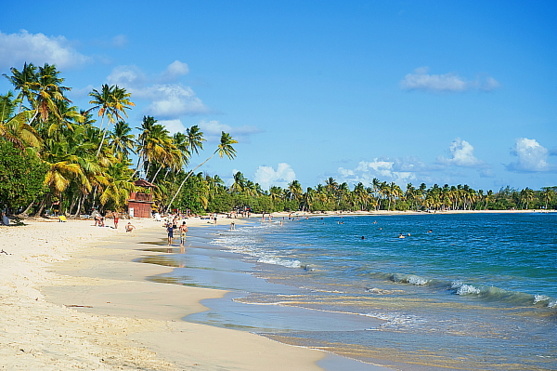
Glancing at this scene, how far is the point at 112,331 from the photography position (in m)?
7.82

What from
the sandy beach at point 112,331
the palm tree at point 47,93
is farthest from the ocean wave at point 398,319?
the palm tree at point 47,93

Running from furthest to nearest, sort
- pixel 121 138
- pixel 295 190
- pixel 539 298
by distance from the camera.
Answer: pixel 295 190 → pixel 121 138 → pixel 539 298

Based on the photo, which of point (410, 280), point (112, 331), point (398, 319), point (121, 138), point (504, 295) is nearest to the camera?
point (112, 331)

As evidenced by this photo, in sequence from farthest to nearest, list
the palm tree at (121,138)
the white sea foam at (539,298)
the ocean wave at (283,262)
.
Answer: the palm tree at (121,138), the ocean wave at (283,262), the white sea foam at (539,298)

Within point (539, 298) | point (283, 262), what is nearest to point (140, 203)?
point (283, 262)

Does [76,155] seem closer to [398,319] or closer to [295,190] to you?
[398,319]

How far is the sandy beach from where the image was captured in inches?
239

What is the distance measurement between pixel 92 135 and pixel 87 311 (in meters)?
45.0

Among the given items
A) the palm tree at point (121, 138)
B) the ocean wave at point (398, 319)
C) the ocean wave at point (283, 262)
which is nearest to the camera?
the ocean wave at point (398, 319)

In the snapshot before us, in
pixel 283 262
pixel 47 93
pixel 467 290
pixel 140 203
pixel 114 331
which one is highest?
pixel 47 93

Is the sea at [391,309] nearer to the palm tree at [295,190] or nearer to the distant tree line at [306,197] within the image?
the distant tree line at [306,197]

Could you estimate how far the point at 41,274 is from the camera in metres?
13.3

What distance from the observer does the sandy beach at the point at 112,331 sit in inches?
239

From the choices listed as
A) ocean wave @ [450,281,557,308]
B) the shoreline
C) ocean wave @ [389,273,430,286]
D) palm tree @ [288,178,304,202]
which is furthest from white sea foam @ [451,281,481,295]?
palm tree @ [288,178,304,202]
